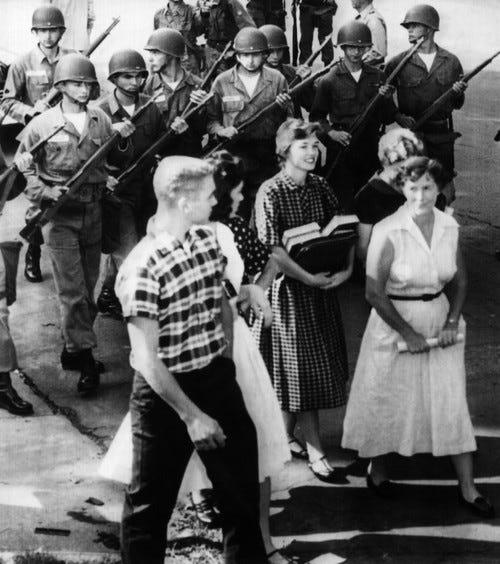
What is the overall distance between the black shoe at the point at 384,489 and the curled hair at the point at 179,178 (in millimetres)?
2096

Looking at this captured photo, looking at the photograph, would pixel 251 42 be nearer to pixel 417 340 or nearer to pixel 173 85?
pixel 173 85

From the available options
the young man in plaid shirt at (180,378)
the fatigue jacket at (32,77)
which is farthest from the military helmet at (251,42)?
the young man in plaid shirt at (180,378)

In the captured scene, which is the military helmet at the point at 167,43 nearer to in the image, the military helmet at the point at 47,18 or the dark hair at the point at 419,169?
the military helmet at the point at 47,18

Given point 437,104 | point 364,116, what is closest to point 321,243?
point 364,116

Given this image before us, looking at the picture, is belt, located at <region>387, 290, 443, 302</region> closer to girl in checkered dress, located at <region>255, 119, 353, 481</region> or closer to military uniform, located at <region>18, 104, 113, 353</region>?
girl in checkered dress, located at <region>255, 119, 353, 481</region>

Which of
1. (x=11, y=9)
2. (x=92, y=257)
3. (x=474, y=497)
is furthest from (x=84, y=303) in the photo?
(x=11, y=9)

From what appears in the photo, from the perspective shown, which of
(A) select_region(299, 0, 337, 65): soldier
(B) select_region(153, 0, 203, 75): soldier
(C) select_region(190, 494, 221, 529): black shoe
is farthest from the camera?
(A) select_region(299, 0, 337, 65): soldier

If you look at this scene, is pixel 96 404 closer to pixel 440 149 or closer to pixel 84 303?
pixel 84 303

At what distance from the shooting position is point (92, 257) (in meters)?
7.51

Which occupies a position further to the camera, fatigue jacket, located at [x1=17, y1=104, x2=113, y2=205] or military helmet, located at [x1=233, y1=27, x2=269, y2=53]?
military helmet, located at [x1=233, y1=27, x2=269, y2=53]

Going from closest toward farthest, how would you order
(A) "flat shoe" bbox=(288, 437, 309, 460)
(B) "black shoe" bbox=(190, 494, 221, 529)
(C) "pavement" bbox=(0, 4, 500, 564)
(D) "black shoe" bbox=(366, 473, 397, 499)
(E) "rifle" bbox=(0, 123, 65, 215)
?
1. (C) "pavement" bbox=(0, 4, 500, 564)
2. (B) "black shoe" bbox=(190, 494, 221, 529)
3. (D) "black shoe" bbox=(366, 473, 397, 499)
4. (A) "flat shoe" bbox=(288, 437, 309, 460)
5. (E) "rifle" bbox=(0, 123, 65, 215)

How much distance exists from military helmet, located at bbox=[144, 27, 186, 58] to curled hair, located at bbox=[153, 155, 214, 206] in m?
4.65

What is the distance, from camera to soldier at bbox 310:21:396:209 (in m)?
9.28

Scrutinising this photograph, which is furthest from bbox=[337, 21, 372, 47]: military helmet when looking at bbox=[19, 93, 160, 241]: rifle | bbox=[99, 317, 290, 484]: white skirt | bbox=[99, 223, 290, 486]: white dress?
bbox=[99, 317, 290, 484]: white skirt
